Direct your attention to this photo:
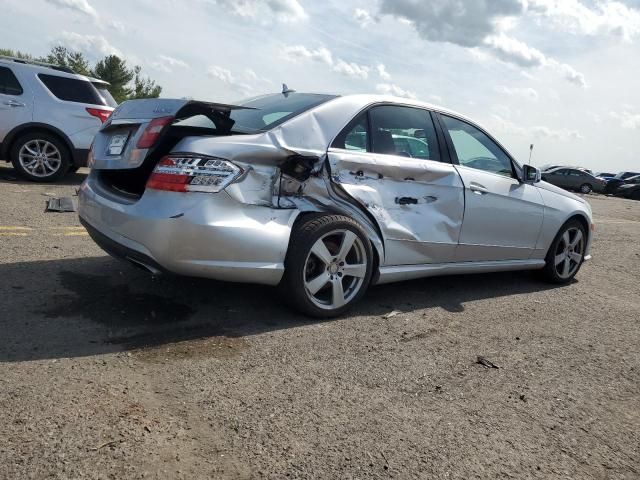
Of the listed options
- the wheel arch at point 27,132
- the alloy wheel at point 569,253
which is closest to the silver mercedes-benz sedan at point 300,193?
the alloy wheel at point 569,253

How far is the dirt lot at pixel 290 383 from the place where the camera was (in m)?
2.23

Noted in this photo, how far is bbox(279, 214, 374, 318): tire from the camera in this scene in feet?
11.8

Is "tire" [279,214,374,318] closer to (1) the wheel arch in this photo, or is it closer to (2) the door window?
(2) the door window

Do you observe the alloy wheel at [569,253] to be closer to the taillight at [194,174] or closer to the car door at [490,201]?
the car door at [490,201]

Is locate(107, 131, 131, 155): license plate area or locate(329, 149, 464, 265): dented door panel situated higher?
locate(107, 131, 131, 155): license plate area

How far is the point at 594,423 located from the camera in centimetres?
281

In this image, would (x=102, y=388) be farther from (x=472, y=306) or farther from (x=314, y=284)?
(x=472, y=306)

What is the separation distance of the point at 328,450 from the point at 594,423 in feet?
4.74

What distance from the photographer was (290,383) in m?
2.86

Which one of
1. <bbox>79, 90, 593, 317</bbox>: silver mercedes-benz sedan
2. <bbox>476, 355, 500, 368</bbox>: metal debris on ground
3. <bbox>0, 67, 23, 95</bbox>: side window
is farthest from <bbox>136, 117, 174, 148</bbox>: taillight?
<bbox>0, 67, 23, 95</bbox>: side window

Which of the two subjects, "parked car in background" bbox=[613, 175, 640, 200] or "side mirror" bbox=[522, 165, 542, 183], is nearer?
"side mirror" bbox=[522, 165, 542, 183]

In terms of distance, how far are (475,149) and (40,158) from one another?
7027mm

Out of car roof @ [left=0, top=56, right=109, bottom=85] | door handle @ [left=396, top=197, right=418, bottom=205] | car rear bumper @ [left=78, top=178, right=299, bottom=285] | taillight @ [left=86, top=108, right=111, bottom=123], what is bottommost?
car rear bumper @ [left=78, top=178, right=299, bottom=285]

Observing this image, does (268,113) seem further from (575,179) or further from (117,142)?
(575,179)
